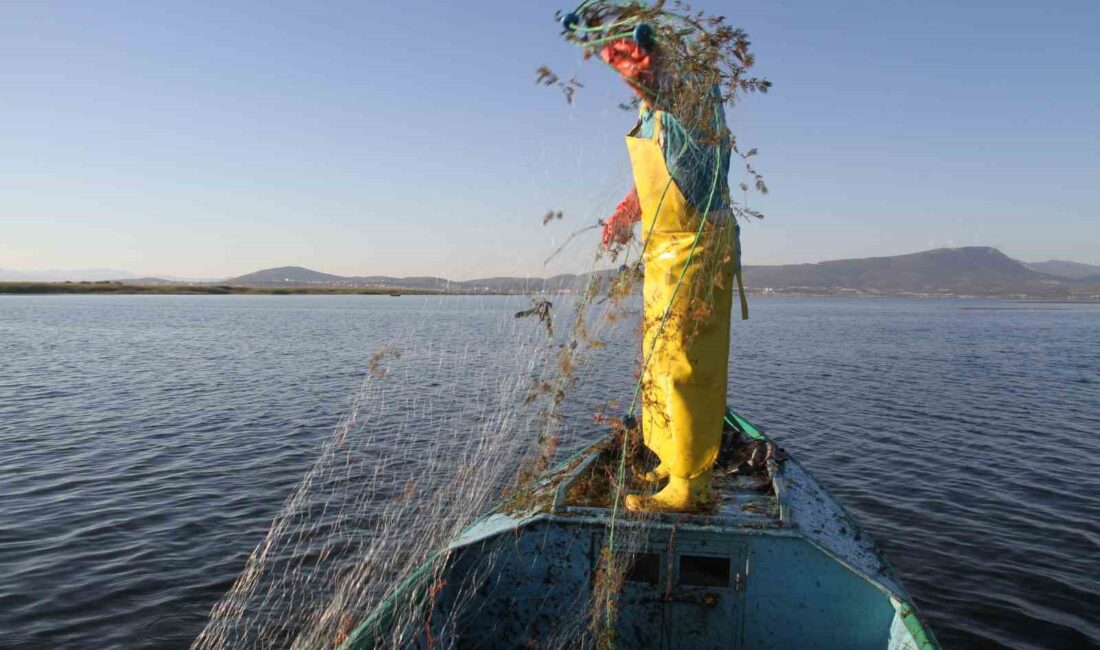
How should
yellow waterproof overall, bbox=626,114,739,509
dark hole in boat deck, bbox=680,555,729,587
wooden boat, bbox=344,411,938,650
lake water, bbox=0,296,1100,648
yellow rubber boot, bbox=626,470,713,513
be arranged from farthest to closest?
lake water, bbox=0,296,1100,648 → yellow rubber boot, bbox=626,470,713,513 → dark hole in boat deck, bbox=680,555,729,587 → wooden boat, bbox=344,411,938,650 → yellow waterproof overall, bbox=626,114,739,509

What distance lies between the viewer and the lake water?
31.1 feet

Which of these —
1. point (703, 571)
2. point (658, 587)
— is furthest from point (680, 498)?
point (658, 587)

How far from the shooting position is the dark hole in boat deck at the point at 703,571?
19.3 feet

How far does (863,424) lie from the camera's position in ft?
70.5

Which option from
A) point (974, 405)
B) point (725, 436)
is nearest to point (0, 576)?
point (725, 436)

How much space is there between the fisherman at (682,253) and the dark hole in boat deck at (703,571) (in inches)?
17.4

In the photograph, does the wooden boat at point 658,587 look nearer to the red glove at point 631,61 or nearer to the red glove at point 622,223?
the red glove at point 622,223

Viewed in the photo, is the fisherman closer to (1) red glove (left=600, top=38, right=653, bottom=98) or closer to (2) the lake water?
(1) red glove (left=600, top=38, right=653, bottom=98)

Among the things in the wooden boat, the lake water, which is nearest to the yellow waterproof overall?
the wooden boat

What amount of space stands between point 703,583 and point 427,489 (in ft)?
27.7

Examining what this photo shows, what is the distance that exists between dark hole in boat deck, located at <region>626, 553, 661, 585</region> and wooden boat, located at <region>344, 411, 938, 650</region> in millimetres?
11

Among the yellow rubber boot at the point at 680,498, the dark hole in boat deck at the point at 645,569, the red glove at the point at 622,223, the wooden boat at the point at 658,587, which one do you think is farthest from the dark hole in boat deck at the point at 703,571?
the red glove at the point at 622,223

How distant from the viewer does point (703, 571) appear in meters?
5.95

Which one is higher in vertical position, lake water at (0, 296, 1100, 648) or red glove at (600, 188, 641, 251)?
red glove at (600, 188, 641, 251)
